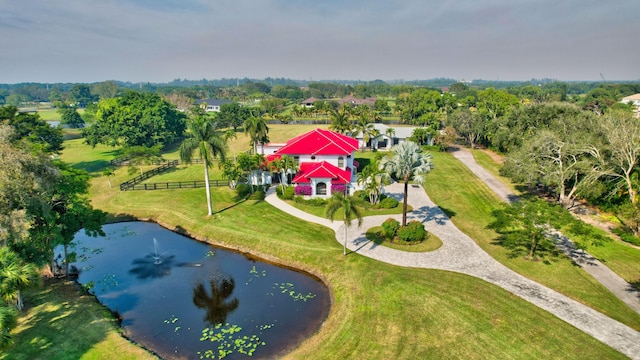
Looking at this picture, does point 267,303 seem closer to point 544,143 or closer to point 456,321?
point 456,321

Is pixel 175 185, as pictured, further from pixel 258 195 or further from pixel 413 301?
pixel 413 301

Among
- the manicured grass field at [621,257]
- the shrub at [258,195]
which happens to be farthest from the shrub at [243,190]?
the manicured grass field at [621,257]

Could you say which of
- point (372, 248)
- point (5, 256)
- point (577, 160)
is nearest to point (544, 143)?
point (577, 160)

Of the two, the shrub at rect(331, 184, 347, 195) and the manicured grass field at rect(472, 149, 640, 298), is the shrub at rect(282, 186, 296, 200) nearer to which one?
the shrub at rect(331, 184, 347, 195)

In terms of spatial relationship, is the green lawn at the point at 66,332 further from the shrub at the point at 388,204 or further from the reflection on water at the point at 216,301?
the shrub at the point at 388,204

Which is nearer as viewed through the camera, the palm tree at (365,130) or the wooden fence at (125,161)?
the wooden fence at (125,161)

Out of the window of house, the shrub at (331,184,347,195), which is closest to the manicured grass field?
the shrub at (331,184,347,195)
